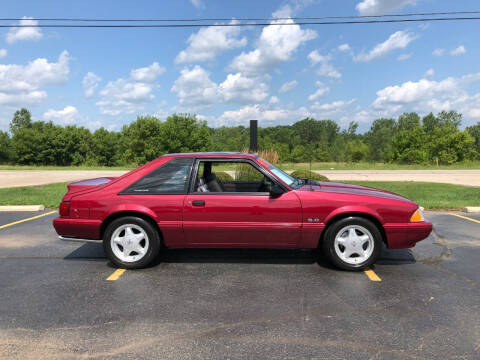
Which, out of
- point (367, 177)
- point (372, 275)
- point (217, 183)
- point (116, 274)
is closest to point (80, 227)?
point (116, 274)

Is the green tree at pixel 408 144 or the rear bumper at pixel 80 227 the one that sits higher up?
the green tree at pixel 408 144

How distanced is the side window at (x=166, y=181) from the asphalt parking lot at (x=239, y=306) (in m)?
1.05

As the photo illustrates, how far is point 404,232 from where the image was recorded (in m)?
4.11

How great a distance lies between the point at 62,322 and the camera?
2.92 metres

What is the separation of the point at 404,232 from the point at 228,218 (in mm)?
2208

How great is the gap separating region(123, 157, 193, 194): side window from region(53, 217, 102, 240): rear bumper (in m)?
0.58

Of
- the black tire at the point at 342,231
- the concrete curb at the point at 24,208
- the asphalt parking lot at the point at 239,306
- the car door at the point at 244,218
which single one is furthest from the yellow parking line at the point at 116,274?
the concrete curb at the point at 24,208

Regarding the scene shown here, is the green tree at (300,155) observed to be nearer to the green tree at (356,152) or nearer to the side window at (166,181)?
the green tree at (356,152)

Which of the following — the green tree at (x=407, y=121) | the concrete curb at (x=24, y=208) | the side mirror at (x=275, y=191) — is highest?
the green tree at (x=407, y=121)

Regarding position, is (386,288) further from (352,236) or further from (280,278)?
(280,278)

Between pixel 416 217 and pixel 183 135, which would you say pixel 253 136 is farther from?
pixel 183 135

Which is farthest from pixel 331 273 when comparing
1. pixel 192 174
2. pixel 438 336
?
pixel 192 174

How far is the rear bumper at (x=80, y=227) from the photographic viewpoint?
13.8ft

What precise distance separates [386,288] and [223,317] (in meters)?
1.93
